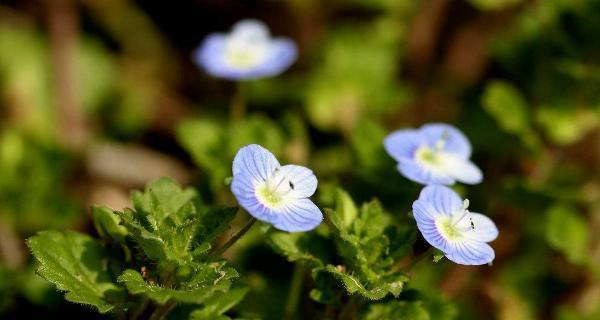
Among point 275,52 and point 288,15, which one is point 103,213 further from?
point 288,15

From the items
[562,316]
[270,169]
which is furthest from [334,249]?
[562,316]

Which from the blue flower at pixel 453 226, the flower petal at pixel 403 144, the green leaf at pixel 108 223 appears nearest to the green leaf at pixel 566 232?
the flower petal at pixel 403 144

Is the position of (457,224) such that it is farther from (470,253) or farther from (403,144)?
(403,144)

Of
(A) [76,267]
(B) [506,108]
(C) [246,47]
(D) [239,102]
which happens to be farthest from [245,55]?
(A) [76,267]

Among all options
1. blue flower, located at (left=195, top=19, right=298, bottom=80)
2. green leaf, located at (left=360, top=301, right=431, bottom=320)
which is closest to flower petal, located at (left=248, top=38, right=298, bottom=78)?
blue flower, located at (left=195, top=19, right=298, bottom=80)

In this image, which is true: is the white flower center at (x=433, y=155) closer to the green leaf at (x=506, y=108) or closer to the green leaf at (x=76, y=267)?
the green leaf at (x=506, y=108)
